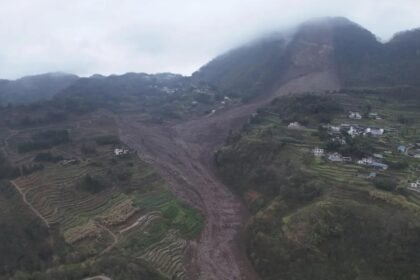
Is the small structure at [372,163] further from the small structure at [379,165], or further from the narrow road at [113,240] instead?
the narrow road at [113,240]

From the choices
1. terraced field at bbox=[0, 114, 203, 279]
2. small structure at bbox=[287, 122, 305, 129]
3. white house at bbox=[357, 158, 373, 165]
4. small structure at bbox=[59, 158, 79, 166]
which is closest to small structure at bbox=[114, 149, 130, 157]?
terraced field at bbox=[0, 114, 203, 279]

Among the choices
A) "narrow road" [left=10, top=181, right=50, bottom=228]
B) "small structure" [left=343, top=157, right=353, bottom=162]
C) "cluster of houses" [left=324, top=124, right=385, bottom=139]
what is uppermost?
"cluster of houses" [left=324, top=124, right=385, bottom=139]

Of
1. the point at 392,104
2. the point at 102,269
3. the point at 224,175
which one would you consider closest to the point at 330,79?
the point at 392,104

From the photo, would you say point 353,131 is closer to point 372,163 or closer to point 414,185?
point 372,163

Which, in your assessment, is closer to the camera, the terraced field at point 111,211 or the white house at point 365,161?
the terraced field at point 111,211

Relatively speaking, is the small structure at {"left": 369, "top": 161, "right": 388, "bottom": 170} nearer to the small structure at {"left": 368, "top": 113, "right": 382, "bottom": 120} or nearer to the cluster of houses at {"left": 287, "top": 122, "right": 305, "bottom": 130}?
the cluster of houses at {"left": 287, "top": 122, "right": 305, "bottom": 130}

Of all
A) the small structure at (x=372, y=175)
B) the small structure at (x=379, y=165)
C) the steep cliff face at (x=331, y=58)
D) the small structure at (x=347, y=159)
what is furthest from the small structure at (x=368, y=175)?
the steep cliff face at (x=331, y=58)

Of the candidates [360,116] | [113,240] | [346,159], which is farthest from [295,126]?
[113,240]

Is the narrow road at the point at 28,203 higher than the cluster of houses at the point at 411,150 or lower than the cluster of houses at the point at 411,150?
lower

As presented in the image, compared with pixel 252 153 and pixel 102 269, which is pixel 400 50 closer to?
pixel 252 153
